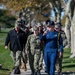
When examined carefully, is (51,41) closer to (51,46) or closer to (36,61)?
(51,46)

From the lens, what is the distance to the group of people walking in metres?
12.6

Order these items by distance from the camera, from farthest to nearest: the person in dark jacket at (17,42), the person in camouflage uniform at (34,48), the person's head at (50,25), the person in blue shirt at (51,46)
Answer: the person in dark jacket at (17,42)
the person in camouflage uniform at (34,48)
the person in blue shirt at (51,46)
the person's head at (50,25)

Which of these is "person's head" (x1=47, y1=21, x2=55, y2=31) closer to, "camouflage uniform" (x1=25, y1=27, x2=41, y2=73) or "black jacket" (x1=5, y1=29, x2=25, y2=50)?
"camouflage uniform" (x1=25, y1=27, x2=41, y2=73)

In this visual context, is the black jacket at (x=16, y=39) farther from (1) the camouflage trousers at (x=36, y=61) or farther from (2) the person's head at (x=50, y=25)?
(2) the person's head at (x=50, y=25)

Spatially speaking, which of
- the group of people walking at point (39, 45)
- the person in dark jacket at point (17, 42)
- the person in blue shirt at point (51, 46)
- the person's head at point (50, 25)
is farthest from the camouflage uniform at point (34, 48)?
the person's head at point (50, 25)

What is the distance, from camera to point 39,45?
1366 cm

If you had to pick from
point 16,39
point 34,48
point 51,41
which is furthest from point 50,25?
point 16,39

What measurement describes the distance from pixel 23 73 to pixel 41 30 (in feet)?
6.29

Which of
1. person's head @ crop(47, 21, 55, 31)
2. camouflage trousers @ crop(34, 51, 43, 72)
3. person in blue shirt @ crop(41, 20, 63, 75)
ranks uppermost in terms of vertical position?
person's head @ crop(47, 21, 55, 31)

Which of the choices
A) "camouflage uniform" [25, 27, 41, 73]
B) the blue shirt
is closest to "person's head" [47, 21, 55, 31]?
the blue shirt

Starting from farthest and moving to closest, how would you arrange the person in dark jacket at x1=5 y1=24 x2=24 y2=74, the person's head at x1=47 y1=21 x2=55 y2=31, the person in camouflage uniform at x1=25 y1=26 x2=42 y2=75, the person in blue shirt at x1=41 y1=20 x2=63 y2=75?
the person in dark jacket at x1=5 y1=24 x2=24 y2=74, the person in camouflage uniform at x1=25 y1=26 x2=42 y2=75, the person in blue shirt at x1=41 y1=20 x2=63 y2=75, the person's head at x1=47 y1=21 x2=55 y2=31

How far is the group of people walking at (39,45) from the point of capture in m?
12.6

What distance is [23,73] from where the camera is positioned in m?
15.0

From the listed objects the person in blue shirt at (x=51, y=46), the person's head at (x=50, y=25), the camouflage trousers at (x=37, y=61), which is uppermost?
the person's head at (x=50, y=25)
